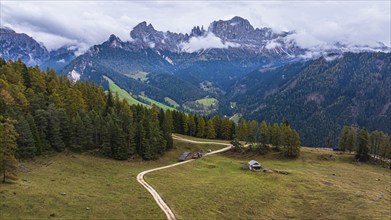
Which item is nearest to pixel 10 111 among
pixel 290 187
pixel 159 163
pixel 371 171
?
pixel 159 163

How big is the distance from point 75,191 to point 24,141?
27227 mm

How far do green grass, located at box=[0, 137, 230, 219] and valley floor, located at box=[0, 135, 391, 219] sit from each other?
13 centimetres

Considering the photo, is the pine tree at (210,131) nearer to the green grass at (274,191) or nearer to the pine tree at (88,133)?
the green grass at (274,191)

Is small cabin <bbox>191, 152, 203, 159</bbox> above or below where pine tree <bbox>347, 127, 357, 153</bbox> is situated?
below

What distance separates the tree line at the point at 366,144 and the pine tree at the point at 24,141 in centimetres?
11936

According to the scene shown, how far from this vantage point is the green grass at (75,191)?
51.5 m

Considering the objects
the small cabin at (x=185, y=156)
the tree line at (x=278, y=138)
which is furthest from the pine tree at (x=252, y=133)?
the small cabin at (x=185, y=156)

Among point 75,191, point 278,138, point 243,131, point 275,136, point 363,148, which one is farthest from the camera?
point 243,131

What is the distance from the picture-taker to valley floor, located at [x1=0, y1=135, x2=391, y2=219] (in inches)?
2174

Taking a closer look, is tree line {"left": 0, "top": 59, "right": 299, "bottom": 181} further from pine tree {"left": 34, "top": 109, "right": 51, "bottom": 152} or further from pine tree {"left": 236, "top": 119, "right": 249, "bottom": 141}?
pine tree {"left": 236, "top": 119, "right": 249, "bottom": 141}

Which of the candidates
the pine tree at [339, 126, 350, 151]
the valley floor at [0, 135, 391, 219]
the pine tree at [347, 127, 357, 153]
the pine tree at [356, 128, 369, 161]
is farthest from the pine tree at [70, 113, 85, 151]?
the pine tree at [347, 127, 357, 153]

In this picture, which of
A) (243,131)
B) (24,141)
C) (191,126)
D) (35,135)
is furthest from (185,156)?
(24,141)

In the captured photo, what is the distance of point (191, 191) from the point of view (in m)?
74.0

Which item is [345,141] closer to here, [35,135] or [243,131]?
[243,131]
